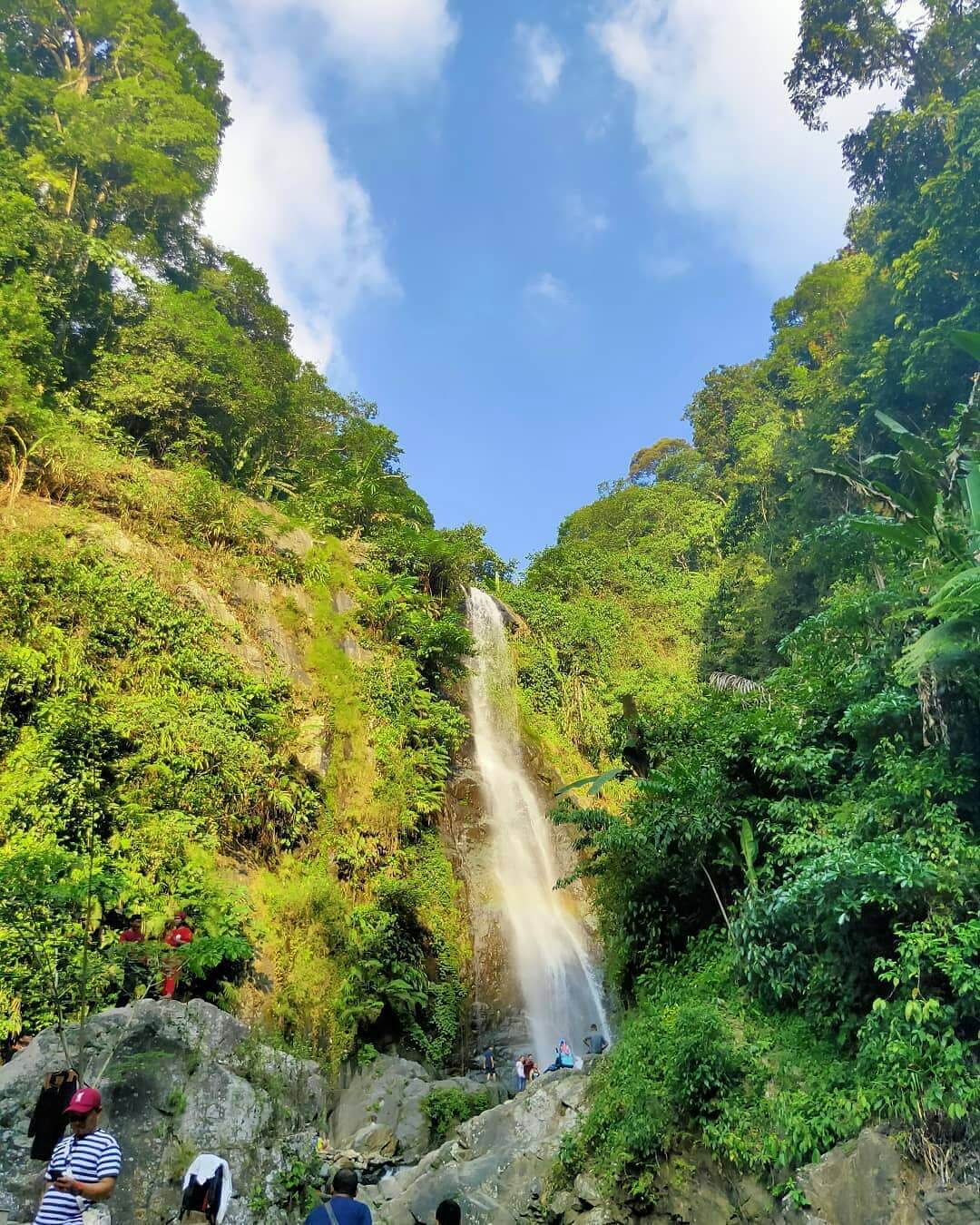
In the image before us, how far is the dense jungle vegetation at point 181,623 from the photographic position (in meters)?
8.91

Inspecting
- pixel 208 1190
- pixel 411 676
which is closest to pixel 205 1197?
pixel 208 1190

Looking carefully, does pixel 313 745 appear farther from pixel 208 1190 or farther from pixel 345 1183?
pixel 345 1183

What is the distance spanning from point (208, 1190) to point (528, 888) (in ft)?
35.9

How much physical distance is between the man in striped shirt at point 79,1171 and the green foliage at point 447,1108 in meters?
6.67

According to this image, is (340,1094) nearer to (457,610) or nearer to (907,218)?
(457,610)

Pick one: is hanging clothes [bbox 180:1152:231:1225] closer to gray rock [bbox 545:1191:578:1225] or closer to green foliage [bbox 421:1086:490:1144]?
gray rock [bbox 545:1191:578:1225]

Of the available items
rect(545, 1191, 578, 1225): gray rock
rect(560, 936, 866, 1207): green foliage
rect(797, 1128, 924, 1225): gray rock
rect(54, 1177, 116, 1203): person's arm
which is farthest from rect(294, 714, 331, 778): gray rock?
rect(54, 1177, 116, 1203): person's arm

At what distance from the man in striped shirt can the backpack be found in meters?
1.33

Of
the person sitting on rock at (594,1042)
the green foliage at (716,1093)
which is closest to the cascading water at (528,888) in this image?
the person sitting on rock at (594,1042)

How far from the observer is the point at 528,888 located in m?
14.9

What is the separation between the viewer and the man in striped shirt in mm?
3105

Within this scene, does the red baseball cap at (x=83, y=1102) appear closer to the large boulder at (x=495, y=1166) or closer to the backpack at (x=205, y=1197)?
the backpack at (x=205, y=1197)

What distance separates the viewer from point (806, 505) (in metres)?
16.9

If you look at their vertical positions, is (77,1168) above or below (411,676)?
below
